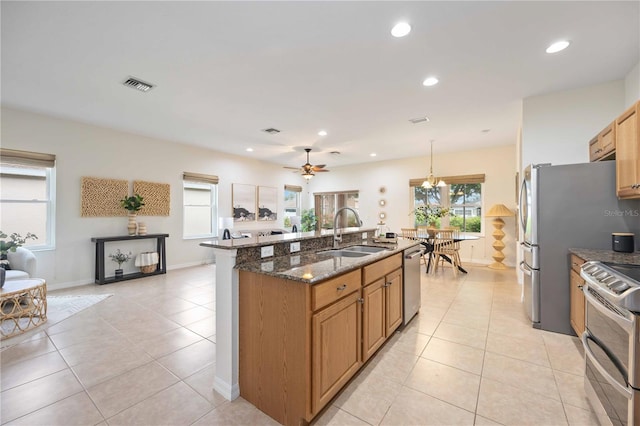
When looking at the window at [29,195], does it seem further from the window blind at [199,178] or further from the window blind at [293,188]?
the window blind at [293,188]

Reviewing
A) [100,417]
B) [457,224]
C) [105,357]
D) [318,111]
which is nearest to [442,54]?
[318,111]

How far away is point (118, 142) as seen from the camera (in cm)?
497

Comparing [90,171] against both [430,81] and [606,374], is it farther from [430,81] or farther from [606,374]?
[606,374]

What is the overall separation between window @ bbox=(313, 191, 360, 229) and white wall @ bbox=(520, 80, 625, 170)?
5168 millimetres

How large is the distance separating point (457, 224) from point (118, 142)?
7.78 metres

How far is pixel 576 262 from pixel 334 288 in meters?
2.49

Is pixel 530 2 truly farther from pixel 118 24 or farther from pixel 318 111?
pixel 118 24

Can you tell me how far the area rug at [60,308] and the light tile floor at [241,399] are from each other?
0.25ft

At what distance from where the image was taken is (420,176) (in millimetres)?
7199

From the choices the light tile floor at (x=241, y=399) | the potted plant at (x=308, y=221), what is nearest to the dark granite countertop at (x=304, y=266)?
the light tile floor at (x=241, y=399)

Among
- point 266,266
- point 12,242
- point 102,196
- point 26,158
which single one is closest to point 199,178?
point 102,196

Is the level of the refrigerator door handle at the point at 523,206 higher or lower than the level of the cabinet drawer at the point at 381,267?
higher

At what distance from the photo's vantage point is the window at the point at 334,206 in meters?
8.59

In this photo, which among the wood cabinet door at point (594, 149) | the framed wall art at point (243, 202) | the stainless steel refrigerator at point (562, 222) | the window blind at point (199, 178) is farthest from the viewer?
the framed wall art at point (243, 202)
